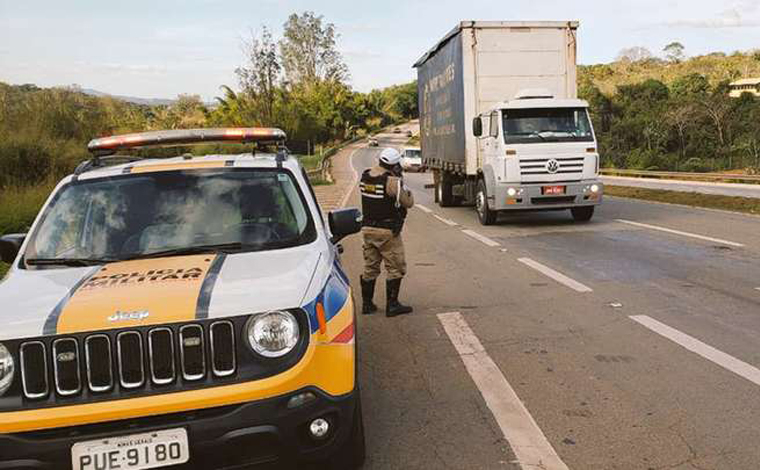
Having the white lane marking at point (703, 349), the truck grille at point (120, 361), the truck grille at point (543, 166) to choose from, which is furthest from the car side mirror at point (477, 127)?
the truck grille at point (120, 361)

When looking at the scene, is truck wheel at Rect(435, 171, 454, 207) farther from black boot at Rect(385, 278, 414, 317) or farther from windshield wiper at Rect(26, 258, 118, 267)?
windshield wiper at Rect(26, 258, 118, 267)

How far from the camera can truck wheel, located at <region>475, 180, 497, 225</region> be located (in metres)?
14.7

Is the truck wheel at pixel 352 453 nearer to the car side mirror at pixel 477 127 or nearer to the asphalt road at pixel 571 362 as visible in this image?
the asphalt road at pixel 571 362

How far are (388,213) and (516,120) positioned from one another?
782 centimetres

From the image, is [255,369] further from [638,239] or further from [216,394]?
[638,239]

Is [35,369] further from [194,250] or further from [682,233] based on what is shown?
[682,233]

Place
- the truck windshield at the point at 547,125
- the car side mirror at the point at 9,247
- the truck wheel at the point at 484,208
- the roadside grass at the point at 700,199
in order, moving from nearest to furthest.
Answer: the car side mirror at the point at 9,247
the truck windshield at the point at 547,125
the truck wheel at the point at 484,208
the roadside grass at the point at 700,199

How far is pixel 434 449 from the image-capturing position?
150 inches

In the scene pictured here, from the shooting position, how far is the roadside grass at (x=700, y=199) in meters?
16.6

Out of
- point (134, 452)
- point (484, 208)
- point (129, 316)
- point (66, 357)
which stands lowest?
point (484, 208)

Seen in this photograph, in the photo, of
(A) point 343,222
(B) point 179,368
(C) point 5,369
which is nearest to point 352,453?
(B) point 179,368

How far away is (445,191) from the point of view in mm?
19875

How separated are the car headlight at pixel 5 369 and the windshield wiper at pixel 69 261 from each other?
1037mm

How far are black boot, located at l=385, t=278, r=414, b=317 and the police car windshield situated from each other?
2646 millimetres
